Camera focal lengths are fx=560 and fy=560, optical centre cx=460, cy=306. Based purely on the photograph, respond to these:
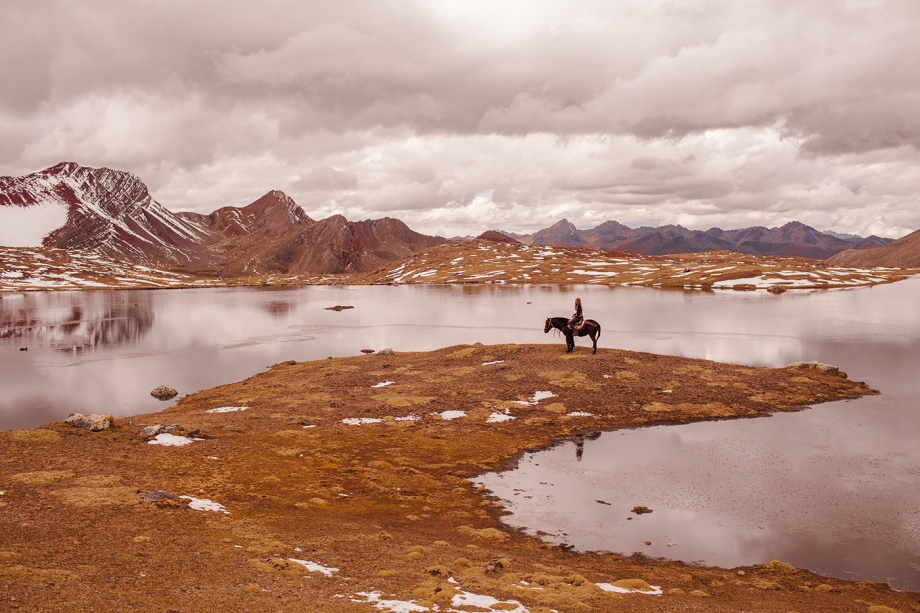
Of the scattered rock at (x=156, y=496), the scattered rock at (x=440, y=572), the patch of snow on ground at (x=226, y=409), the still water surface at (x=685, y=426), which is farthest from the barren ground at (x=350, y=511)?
the still water surface at (x=685, y=426)

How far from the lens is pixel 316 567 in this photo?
57.7 ft

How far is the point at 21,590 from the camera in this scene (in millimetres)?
13477

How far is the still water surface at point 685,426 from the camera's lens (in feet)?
75.0

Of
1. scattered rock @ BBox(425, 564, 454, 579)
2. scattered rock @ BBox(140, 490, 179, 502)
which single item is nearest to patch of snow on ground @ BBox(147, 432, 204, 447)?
scattered rock @ BBox(140, 490, 179, 502)

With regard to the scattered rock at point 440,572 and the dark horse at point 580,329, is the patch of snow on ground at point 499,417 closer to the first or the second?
the dark horse at point 580,329

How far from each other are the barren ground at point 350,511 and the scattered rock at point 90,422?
52 centimetres

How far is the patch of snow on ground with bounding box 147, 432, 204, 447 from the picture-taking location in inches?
1248

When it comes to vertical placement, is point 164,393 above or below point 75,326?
below

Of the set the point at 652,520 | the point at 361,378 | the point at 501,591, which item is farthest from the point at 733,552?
the point at 361,378

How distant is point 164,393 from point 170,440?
75.6 feet

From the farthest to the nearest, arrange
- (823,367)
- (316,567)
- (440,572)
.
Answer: (823,367), (440,572), (316,567)

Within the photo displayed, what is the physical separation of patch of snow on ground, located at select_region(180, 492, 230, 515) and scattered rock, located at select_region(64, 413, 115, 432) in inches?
523

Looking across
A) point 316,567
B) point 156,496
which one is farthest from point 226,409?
point 316,567

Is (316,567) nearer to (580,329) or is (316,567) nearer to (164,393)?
(580,329)
